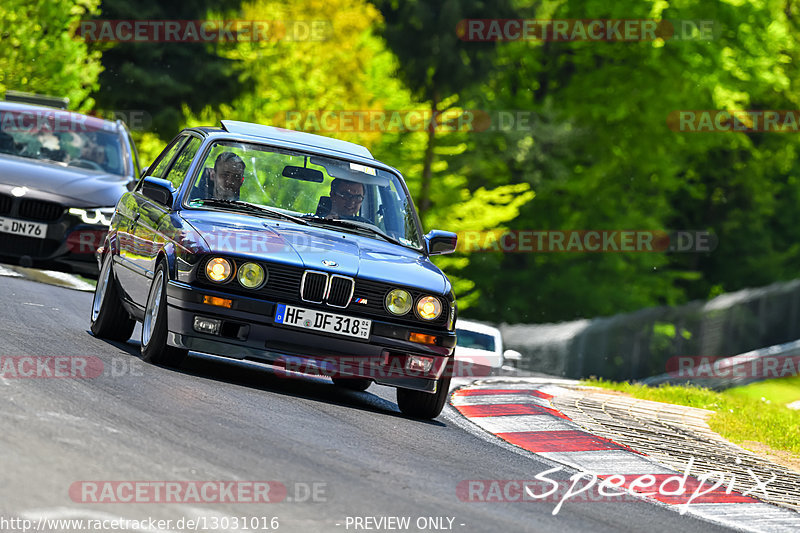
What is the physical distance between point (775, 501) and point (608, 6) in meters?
33.3

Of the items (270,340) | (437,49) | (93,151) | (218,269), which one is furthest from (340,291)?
(437,49)

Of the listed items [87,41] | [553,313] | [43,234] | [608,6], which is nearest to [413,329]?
[43,234]

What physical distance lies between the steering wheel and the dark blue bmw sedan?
198 inches

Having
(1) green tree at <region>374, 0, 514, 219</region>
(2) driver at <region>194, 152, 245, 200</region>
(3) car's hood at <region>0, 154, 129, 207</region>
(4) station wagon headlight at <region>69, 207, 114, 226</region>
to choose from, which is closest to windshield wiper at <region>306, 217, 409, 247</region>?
(2) driver at <region>194, 152, 245, 200</region>

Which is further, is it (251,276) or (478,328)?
(478,328)

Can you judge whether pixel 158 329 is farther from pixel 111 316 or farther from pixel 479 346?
pixel 479 346

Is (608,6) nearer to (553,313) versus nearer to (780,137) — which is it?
(553,313)

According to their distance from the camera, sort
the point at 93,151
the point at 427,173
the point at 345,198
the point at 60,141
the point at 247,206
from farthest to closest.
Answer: the point at 427,173, the point at 93,151, the point at 60,141, the point at 345,198, the point at 247,206

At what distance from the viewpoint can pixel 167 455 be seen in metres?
6.36

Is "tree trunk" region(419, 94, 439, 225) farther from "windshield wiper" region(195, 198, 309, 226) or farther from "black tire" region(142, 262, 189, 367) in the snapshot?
"black tire" region(142, 262, 189, 367)

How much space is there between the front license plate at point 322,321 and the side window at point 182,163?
179 centimetres

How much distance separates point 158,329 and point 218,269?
677mm

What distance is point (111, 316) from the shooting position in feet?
35.3

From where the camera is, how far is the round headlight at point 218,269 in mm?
8734
